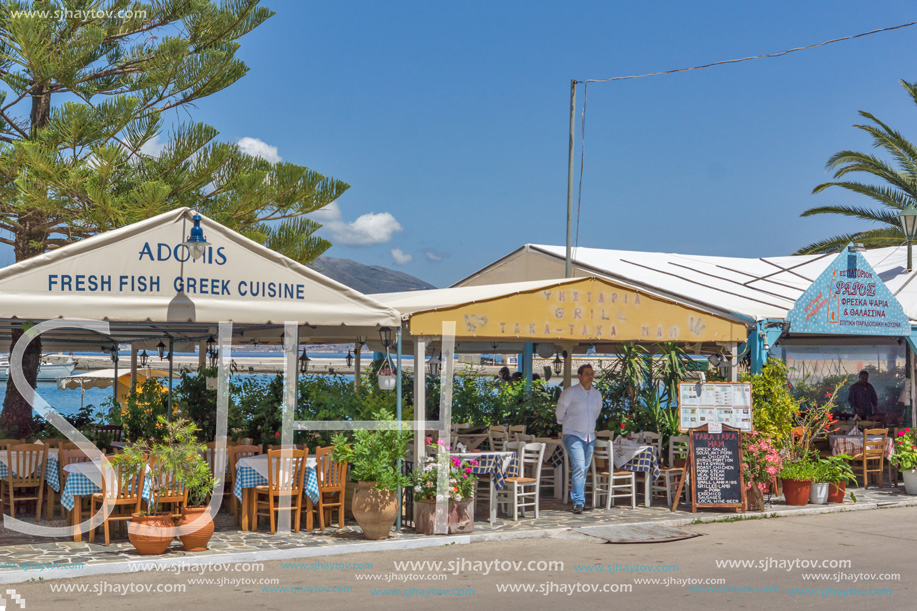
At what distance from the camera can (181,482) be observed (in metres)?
8.39

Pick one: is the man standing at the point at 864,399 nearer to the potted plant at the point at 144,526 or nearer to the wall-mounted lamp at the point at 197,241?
the wall-mounted lamp at the point at 197,241

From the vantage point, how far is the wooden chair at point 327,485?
9.22 metres

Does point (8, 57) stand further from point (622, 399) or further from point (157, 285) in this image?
point (622, 399)

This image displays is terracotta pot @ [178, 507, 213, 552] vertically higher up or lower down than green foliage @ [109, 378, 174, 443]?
lower down

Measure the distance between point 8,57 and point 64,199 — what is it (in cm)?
284

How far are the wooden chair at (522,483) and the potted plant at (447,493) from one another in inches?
37.0

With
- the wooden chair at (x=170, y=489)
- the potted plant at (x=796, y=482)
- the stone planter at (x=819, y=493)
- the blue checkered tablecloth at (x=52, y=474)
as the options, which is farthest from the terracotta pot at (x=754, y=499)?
the blue checkered tablecloth at (x=52, y=474)

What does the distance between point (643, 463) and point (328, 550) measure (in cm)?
448

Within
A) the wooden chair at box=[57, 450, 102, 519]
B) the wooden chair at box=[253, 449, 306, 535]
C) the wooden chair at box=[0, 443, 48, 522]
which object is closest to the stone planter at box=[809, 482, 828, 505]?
the wooden chair at box=[253, 449, 306, 535]

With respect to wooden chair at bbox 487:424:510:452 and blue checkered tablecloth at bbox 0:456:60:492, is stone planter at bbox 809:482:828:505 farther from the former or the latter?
blue checkered tablecloth at bbox 0:456:60:492

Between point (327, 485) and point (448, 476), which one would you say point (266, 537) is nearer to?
point (327, 485)

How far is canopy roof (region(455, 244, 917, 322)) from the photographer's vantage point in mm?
13345

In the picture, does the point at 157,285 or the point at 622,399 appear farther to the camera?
the point at 622,399

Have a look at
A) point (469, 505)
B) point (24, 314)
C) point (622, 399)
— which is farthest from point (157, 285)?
point (622, 399)
